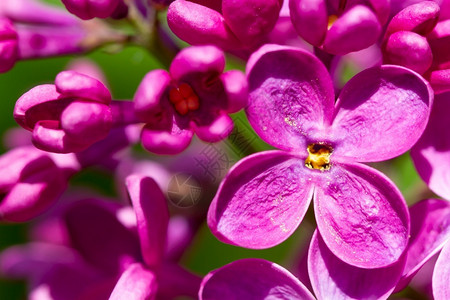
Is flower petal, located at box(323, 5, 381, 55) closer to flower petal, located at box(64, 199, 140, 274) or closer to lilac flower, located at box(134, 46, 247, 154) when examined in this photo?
lilac flower, located at box(134, 46, 247, 154)

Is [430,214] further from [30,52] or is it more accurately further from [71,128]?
[30,52]

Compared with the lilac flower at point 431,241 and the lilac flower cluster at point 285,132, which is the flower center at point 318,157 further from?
the lilac flower at point 431,241

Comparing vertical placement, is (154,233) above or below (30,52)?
below

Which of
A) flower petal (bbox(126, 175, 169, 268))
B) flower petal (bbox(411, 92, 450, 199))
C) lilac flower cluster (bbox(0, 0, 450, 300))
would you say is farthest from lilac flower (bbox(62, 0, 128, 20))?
flower petal (bbox(411, 92, 450, 199))

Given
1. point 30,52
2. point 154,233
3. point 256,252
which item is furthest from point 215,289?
point 256,252

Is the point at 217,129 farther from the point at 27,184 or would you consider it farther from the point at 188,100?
the point at 27,184

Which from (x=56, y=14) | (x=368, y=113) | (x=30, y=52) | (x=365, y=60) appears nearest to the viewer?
(x=368, y=113)

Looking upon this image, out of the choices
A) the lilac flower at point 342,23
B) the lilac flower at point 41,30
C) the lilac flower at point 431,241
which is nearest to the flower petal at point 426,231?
the lilac flower at point 431,241
